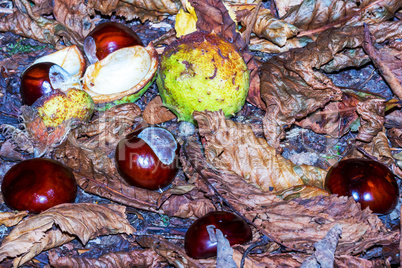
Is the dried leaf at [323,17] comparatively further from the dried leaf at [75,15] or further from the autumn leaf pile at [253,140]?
the dried leaf at [75,15]

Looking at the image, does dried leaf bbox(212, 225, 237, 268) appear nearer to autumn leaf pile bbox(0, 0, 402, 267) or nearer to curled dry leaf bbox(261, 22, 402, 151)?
autumn leaf pile bbox(0, 0, 402, 267)

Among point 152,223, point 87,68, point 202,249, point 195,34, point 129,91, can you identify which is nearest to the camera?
point 202,249

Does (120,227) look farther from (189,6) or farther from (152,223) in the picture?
(189,6)

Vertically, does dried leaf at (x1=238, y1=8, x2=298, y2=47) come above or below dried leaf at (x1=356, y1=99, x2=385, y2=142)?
above

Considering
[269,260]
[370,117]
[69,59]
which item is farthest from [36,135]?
[370,117]

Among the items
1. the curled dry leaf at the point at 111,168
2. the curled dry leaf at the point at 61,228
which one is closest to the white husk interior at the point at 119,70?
the curled dry leaf at the point at 111,168

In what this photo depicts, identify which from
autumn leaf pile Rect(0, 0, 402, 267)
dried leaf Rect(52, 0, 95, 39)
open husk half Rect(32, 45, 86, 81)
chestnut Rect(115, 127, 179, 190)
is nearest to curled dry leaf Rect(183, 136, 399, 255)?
autumn leaf pile Rect(0, 0, 402, 267)

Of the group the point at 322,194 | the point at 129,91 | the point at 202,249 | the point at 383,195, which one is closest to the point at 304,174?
the point at 322,194
